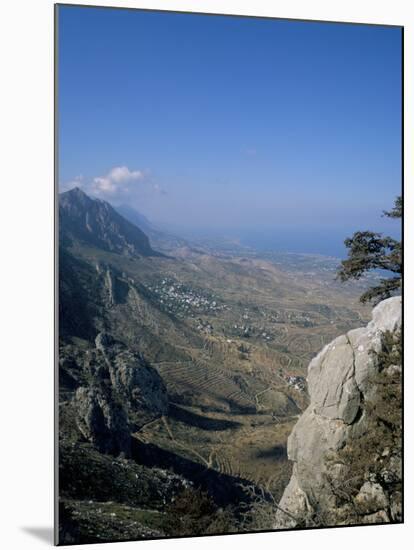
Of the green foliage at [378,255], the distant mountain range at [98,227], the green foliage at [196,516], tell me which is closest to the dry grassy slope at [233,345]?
the distant mountain range at [98,227]

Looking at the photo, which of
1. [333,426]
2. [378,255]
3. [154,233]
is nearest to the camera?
[154,233]

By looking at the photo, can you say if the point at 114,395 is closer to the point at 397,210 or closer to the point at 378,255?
the point at 378,255

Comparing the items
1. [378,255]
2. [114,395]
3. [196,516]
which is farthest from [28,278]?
[378,255]

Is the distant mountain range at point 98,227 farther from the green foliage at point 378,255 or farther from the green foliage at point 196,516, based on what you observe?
the green foliage at point 196,516

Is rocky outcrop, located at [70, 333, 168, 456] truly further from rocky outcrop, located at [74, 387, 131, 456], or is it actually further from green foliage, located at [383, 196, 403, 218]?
green foliage, located at [383, 196, 403, 218]

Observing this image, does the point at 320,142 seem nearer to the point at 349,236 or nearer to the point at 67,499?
the point at 349,236

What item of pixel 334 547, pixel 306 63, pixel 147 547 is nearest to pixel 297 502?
pixel 334 547
